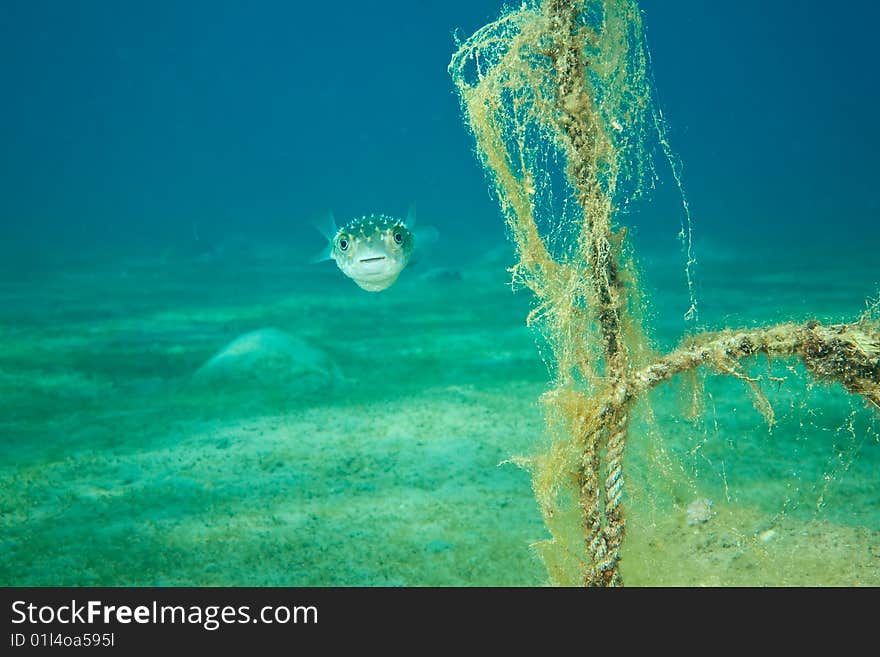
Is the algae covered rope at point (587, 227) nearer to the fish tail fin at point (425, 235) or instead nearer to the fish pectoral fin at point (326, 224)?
the fish tail fin at point (425, 235)

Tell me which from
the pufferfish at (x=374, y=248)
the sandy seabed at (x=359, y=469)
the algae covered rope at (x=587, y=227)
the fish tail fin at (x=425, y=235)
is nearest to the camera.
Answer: the algae covered rope at (x=587, y=227)

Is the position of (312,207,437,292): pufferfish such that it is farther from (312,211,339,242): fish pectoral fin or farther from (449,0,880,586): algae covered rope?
(449,0,880,586): algae covered rope

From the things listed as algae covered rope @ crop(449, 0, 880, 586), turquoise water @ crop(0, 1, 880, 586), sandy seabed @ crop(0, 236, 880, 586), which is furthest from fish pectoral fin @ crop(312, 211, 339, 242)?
algae covered rope @ crop(449, 0, 880, 586)

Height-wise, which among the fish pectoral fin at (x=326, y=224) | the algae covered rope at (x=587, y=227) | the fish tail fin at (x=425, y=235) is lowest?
the algae covered rope at (x=587, y=227)

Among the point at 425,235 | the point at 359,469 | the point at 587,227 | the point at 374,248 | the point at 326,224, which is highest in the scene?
the point at 326,224

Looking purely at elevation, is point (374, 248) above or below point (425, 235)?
below

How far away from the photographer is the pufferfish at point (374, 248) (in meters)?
4.84

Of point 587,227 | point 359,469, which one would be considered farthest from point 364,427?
point 587,227

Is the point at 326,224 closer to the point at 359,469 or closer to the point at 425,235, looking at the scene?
the point at 425,235

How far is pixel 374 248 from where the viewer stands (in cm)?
482

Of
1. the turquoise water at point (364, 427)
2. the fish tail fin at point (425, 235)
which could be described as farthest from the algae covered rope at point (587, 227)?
the fish tail fin at point (425, 235)

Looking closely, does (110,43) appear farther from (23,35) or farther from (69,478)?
(69,478)

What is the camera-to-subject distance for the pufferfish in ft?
15.9
